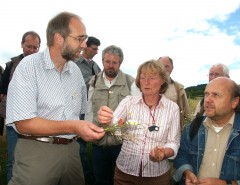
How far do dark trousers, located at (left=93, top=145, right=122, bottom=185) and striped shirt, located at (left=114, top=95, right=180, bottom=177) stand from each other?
1516 mm

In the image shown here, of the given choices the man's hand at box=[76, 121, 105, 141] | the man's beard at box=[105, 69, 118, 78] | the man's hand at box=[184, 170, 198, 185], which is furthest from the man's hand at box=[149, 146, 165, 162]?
the man's beard at box=[105, 69, 118, 78]

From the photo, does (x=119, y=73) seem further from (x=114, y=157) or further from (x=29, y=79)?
(x=29, y=79)

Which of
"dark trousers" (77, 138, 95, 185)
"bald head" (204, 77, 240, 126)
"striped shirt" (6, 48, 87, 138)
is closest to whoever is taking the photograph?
"striped shirt" (6, 48, 87, 138)

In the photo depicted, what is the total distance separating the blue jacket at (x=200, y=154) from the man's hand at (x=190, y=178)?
8 centimetres

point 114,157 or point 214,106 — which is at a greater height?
point 214,106

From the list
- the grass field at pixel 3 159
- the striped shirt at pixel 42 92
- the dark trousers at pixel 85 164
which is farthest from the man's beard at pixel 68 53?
the grass field at pixel 3 159

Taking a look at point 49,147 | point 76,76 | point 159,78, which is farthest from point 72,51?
point 159,78

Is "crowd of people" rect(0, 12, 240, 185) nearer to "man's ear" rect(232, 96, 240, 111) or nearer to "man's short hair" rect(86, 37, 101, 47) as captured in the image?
"man's ear" rect(232, 96, 240, 111)

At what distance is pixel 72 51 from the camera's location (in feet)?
12.1

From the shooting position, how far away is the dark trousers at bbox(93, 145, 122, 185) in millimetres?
6113

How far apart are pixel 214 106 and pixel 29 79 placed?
7.63 ft

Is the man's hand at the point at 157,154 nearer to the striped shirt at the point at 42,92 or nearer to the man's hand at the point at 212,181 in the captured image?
the man's hand at the point at 212,181

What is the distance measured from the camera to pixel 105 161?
6211mm

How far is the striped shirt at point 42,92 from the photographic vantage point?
11.0 ft
